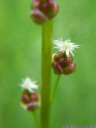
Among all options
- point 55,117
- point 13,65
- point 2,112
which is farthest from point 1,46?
point 55,117

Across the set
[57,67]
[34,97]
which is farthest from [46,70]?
[34,97]

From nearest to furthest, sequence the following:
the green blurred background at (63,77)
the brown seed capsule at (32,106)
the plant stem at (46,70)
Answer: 1. the plant stem at (46,70)
2. the brown seed capsule at (32,106)
3. the green blurred background at (63,77)

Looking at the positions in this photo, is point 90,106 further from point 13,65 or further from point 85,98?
point 13,65

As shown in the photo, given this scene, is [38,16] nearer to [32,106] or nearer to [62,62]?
[62,62]

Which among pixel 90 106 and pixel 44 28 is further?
pixel 90 106

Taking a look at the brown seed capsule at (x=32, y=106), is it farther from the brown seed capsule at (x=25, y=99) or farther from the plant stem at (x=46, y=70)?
the plant stem at (x=46, y=70)

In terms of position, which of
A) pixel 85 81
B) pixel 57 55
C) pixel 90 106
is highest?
pixel 85 81

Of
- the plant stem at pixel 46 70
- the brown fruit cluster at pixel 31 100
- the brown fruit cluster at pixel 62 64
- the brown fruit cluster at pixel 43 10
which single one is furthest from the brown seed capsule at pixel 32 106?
the brown fruit cluster at pixel 43 10
